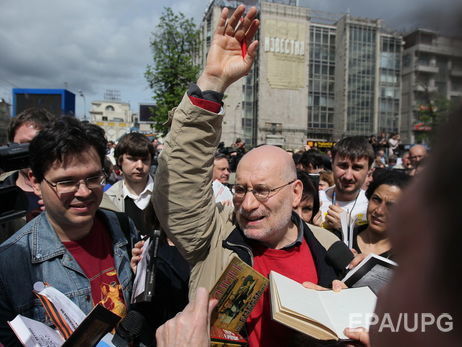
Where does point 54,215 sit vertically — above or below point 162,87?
below

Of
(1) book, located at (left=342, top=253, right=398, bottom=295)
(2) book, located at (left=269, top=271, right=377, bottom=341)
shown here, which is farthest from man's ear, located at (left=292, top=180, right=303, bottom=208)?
(2) book, located at (left=269, top=271, right=377, bottom=341)

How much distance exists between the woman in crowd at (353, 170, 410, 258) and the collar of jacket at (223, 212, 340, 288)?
28.5 inches

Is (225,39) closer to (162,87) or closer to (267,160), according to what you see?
(267,160)

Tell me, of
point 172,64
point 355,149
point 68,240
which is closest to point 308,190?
point 355,149

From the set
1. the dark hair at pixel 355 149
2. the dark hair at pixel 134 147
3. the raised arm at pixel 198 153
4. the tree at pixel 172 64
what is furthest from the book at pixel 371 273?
the tree at pixel 172 64

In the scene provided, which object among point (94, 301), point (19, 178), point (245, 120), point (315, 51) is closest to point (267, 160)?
point (94, 301)

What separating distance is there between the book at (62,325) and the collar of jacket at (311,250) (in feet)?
2.20

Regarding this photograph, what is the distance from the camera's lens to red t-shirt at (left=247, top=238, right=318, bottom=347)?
1.75 meters

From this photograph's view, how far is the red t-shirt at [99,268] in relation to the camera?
1954 millimetres

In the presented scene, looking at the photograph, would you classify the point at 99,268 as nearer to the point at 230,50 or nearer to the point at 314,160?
the point at 230,50

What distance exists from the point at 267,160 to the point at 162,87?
18.1 metres

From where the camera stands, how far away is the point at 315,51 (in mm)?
52188

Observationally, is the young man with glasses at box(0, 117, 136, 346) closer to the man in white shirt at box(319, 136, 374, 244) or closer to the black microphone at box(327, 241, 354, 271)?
the black microphone at box(327, 241, 354, 271)

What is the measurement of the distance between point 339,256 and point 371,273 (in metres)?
0.34
